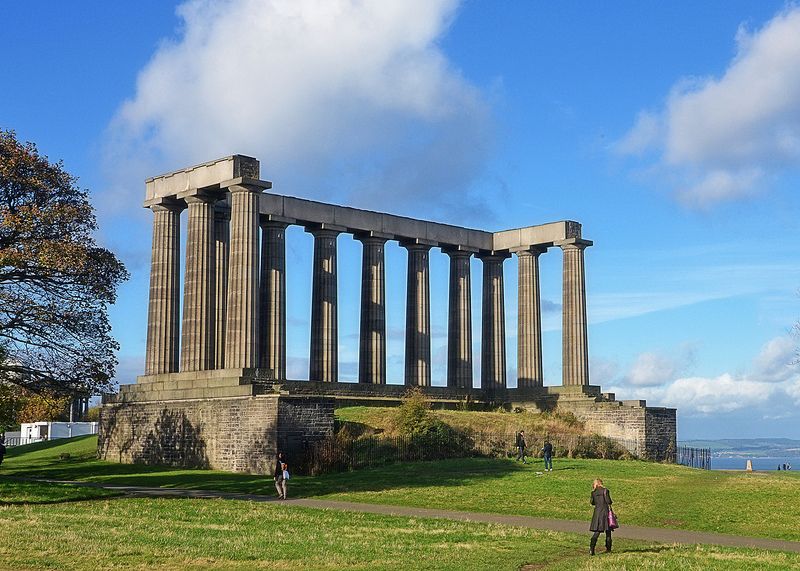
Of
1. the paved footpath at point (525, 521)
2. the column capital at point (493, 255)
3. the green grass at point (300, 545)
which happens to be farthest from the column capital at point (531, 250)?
the green grass at point (300, 545)

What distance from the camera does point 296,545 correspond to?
2688 cm

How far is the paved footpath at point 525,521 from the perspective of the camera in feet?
100

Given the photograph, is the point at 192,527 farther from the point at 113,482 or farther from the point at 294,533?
the point at 113,482

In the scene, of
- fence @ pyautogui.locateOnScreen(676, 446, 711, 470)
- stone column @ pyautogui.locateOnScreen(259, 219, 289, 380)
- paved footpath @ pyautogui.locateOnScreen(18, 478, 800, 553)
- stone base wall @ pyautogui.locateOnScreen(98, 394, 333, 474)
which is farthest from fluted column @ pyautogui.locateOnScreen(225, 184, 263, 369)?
fence @ pyautogui.locateOnScreen(676, 446, 711, 470)

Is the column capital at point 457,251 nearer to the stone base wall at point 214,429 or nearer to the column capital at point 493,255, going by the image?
the column capital at point 493,255

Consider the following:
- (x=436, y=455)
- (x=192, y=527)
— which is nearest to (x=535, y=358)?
(x=436, y=455)

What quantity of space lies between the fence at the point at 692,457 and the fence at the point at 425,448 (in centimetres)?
448

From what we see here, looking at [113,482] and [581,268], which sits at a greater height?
[581,268]

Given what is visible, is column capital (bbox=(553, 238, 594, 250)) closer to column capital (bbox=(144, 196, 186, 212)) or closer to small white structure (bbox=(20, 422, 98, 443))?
column capital (bbox=(144, 196, 186, 212))

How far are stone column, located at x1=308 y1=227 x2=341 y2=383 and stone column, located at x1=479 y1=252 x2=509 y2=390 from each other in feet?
48.9

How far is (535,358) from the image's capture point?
7850 cm

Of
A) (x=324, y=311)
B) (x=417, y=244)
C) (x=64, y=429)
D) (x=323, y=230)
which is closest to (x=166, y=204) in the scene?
(x=323, y=230)

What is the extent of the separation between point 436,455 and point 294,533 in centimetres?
2771

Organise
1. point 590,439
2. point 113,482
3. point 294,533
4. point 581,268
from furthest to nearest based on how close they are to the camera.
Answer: point 581,268 → point 590,439 → point 113,482 → point 294,533
